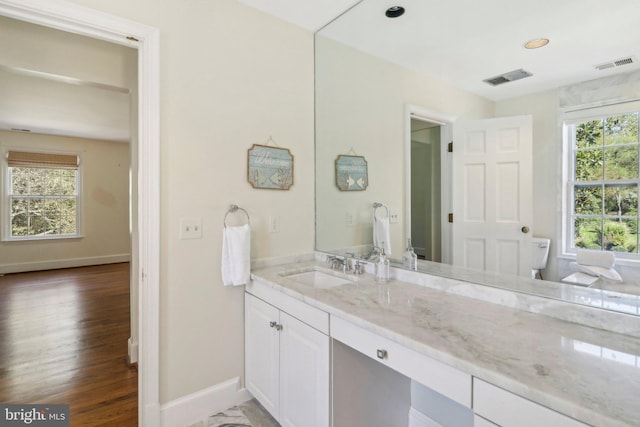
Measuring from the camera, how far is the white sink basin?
6.56ft

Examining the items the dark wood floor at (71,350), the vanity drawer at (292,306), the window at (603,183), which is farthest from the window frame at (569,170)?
the dark wood floor at (71,350)

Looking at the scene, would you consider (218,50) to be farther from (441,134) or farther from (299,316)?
(299,316)

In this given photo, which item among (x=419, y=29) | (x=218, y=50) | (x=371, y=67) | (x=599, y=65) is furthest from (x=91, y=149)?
(x=599, y=65)

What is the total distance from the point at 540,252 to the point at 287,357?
4.11 ft

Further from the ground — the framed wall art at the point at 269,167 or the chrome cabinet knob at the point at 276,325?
the framed wall art at the point at 269,167

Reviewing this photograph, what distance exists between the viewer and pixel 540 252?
130 centimetres

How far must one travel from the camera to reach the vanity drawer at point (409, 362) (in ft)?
3.04

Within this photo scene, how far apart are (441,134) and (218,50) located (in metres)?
1.42

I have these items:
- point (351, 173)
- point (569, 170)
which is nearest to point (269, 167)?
point (351, 173)

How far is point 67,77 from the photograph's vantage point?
218 cm

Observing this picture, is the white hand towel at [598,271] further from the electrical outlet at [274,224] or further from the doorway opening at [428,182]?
the electrical outlet at [274,224]

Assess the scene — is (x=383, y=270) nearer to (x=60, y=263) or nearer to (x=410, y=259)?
A: (x=410, y=259)

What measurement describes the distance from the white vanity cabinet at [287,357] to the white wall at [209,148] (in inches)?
6.5

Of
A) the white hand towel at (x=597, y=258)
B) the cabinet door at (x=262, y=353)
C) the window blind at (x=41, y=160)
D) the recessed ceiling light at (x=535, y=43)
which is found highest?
the window blind at (x=41, y=160)
